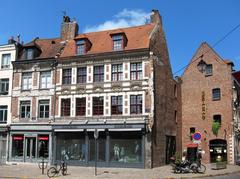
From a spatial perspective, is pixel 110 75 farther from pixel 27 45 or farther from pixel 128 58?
pixel 27 45

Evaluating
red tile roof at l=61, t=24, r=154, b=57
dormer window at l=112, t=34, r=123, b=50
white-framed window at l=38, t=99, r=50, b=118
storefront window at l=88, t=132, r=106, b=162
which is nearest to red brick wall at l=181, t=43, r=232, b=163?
red tile roof at l=61, t=24, r=154, b=57

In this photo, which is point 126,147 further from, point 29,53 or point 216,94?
point 29,53

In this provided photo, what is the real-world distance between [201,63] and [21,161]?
20.4m

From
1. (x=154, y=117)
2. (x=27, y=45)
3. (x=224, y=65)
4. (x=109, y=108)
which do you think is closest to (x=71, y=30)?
(x=27, y=45)

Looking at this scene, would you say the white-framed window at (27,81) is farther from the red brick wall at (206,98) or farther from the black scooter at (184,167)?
the black scooter at (184,167)

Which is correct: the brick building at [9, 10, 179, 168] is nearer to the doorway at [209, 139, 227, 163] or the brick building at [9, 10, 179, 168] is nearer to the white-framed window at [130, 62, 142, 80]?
the white-framed window at [130, 62, 142, 80]

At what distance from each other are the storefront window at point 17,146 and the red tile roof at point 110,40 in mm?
8822

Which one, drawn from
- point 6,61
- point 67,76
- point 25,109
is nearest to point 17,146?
point 25,109

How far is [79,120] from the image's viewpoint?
3077 cm

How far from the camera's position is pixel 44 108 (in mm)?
32812

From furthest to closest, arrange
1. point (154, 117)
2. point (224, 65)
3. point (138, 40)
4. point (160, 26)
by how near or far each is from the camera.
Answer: point (224, 65)
point (160, 26)
point (138, 40)
point (154, 117)

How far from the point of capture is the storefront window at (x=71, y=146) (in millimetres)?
30766

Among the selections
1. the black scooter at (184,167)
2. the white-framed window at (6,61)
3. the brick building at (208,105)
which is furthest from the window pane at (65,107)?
the brick building at (208,105)

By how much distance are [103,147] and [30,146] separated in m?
7.39
